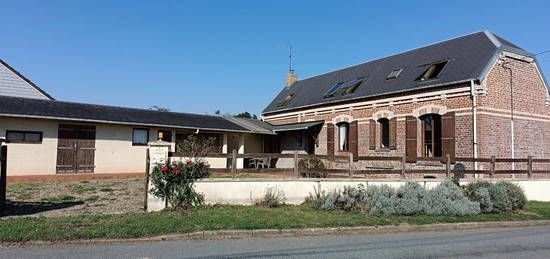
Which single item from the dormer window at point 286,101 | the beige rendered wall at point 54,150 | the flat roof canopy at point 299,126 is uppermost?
the dormer window at point 286,101

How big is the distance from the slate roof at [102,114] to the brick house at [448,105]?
6.65 meters

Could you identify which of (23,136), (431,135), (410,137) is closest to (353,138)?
(410,137)

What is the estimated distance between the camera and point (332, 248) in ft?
21.7

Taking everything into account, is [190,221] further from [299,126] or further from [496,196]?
[299,126]

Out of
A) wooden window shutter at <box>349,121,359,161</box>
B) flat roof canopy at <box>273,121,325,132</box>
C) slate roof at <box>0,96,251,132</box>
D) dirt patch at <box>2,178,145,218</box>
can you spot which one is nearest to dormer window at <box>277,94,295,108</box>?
flat roof canopy at <box>273,121,325,132</box>

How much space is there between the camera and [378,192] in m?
10.3

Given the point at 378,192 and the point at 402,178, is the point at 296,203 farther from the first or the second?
the point at 402,178

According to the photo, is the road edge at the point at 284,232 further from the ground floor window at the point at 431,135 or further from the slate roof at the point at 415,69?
the slate roof at the point at 415,69

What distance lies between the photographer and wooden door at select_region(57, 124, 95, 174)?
16953 mm

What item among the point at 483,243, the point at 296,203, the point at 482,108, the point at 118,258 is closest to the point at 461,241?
the point at 483,243

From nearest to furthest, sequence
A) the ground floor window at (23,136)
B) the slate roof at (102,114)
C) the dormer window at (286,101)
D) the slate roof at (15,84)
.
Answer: the ground floor window at (23,136)
the slate roof at (102,114)
the slate roof at (15,84)
the dormer window at (286,101)

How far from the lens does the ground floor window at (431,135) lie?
16.8 metres

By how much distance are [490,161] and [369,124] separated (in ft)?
22.3

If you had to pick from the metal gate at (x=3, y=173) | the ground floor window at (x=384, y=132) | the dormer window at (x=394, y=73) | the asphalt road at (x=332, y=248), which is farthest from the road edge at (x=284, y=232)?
the dormer window at (x=394, y=73)
